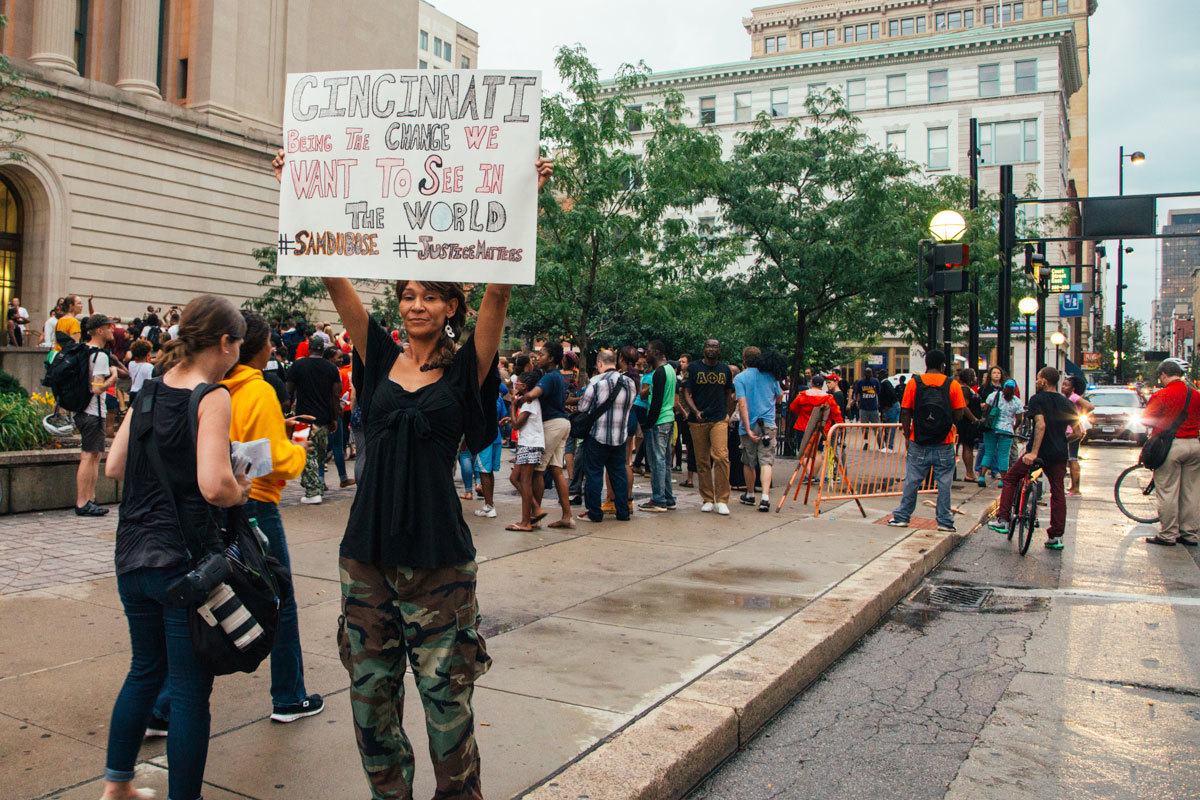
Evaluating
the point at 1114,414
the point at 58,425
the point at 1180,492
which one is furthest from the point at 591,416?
the point at 1114,414

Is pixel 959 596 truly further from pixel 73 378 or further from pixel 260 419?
pixel 73 378

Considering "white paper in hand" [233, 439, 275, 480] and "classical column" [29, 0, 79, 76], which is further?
"classical column" [29, 0, 79, 76]

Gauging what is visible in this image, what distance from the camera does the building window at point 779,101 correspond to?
6125 cm

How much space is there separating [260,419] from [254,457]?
379 mm

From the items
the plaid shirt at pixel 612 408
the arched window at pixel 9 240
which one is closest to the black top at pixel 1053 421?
the plaid shirt at pixel 612 408

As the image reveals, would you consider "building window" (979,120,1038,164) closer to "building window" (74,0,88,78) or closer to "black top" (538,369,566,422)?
"building window" (74,0,88,78)

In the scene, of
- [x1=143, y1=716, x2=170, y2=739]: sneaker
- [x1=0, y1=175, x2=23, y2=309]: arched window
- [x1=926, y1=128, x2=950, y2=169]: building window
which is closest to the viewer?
[x1=143, y1=716, x2=170, y2=739]: sneaker

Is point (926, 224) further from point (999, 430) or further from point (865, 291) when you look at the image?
point (999, 430)

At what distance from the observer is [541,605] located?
21.0 ft

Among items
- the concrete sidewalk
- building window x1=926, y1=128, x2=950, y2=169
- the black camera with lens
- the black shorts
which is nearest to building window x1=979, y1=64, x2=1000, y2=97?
building window x1=926, y1=128, x2=950, y2=169

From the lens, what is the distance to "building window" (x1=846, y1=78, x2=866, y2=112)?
59250 millimetres

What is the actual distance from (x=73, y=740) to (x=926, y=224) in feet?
88.5

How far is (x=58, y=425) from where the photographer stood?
33.8 feet

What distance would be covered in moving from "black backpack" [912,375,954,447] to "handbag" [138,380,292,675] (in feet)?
27.7
